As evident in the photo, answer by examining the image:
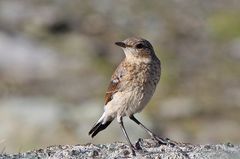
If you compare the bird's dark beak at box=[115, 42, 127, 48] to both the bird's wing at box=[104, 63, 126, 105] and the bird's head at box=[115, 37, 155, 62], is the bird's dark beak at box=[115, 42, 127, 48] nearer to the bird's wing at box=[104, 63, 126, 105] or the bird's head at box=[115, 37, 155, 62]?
the bird's head at box=[115, 37, 155, 62]

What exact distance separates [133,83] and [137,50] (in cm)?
55

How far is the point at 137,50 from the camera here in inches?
503

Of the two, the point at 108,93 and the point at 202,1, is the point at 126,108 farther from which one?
the point at 202,1

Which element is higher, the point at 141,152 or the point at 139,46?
the point at 139,46

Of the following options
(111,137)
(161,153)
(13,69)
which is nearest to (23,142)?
(111,137)

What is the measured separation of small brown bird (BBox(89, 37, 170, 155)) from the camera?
486 inches

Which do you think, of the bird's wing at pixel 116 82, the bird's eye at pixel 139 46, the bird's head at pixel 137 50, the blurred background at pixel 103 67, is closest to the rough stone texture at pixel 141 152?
the bird's wing at pixel 116 82

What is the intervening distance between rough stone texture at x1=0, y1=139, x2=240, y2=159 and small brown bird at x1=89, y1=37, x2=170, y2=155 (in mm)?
436

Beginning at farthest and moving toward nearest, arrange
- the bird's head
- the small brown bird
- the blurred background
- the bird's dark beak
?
the blurred background, the bird's head, the bird's dark beak, the small brown bird

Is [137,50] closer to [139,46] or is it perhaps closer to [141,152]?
[139,46]

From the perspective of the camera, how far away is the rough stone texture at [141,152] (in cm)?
1103

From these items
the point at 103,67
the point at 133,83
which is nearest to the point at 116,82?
the point at 133,83

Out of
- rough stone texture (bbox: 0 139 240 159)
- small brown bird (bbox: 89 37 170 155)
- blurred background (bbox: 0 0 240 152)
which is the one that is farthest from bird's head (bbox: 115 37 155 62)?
blurred background (bbox: 0 0 240 152)

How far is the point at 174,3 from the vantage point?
40.1 metres
